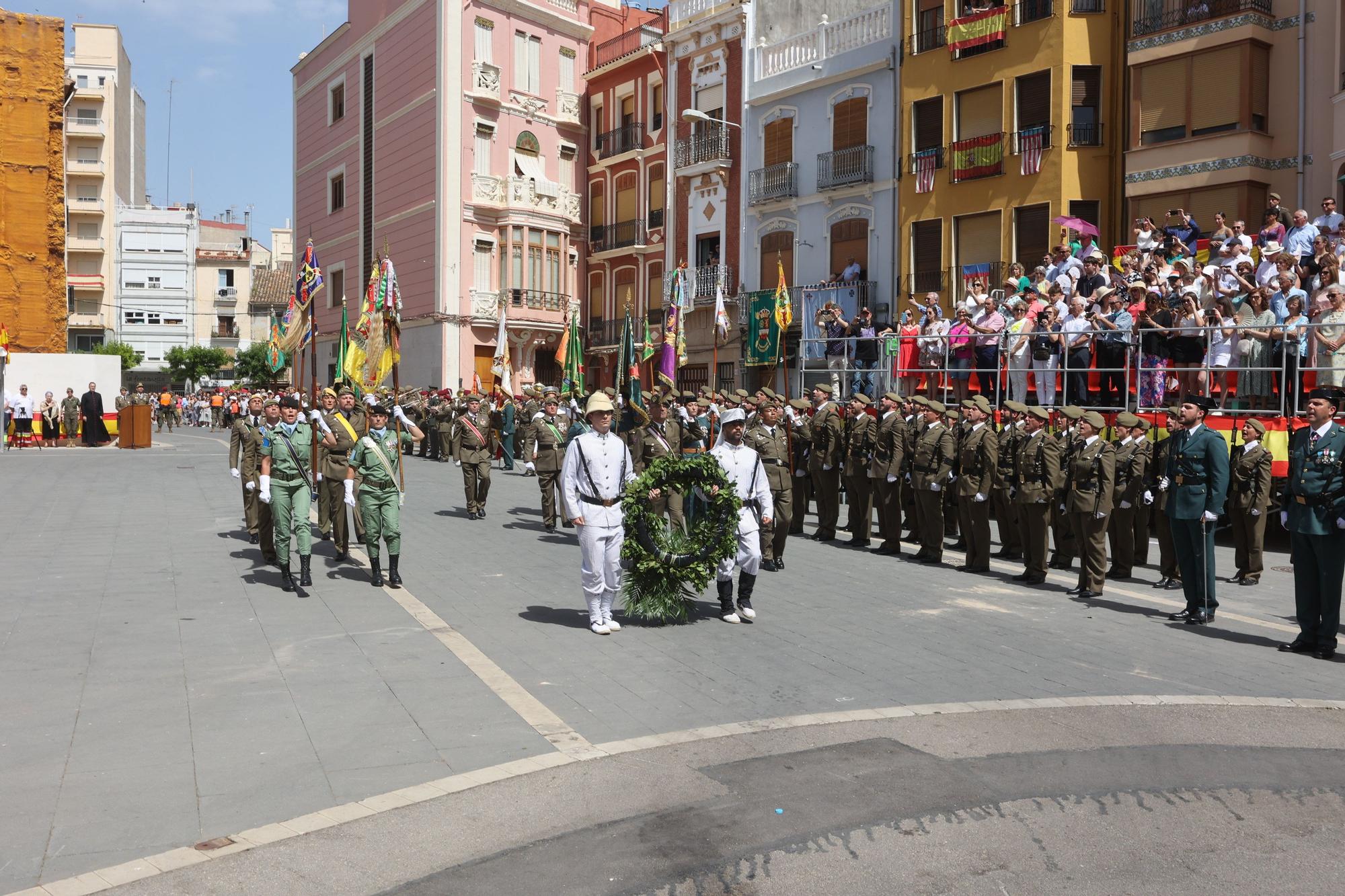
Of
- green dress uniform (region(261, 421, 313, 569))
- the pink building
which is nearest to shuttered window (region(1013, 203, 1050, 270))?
the pink building

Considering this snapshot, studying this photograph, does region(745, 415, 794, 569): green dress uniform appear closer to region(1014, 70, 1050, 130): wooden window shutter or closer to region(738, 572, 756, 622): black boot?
region(738, 572, 756, 622): black boot

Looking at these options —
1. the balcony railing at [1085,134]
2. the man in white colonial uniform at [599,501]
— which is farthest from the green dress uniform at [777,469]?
the balcony railing at [1085,134]

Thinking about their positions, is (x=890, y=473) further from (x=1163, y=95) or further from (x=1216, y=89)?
(x=1163, y=95)

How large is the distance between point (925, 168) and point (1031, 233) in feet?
11.3

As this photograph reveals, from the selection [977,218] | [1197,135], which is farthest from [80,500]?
[1197,135]

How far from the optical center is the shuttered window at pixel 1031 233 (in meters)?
25.8

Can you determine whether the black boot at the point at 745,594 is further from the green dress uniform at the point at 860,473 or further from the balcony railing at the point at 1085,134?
the balcony railing at the point at 1085,134

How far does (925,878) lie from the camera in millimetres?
4906

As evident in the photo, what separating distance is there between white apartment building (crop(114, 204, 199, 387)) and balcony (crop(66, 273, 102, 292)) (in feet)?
17.0

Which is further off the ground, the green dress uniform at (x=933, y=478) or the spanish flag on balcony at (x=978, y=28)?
the spanish flag on balcony at (x=978, y=28)

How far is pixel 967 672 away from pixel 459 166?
3461 centimetres

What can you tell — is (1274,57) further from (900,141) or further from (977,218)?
(900,141)

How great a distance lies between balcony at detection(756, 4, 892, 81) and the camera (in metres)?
29.9

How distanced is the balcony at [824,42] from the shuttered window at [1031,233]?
6.63 m
